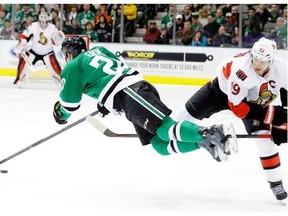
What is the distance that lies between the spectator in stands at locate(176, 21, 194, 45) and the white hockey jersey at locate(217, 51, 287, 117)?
6.02 m

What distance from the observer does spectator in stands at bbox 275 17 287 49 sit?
860 cm

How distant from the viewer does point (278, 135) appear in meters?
3.15

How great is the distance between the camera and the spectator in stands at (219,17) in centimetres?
915

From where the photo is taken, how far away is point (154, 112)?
10.4ft

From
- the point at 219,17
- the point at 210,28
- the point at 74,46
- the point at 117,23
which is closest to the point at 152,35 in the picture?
the point at 117,23

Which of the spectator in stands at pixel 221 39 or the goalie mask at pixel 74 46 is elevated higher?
the goalie mask at pixel 74 46

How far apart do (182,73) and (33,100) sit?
2.41 m

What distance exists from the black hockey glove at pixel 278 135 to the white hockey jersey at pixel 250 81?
0.53ft

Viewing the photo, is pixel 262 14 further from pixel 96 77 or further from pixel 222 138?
pixel 222 138

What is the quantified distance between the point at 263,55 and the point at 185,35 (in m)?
6.26

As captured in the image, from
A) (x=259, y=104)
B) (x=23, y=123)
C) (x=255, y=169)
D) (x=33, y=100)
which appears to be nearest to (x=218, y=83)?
(x=259, y=104)

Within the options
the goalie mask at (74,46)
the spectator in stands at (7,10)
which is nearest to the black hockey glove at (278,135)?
the goalie mask at (74,46)

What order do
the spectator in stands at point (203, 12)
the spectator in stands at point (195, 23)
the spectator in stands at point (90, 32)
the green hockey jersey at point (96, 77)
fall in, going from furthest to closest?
the spectator in stands at point (90, 32), the spectator in stands at point (203, 12), the spectator in stands at point (195, 23), the green hockey jersey at point (96, 77)

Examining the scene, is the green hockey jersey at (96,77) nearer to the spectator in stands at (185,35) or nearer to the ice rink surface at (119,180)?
the ice rink surface at (119,180)
